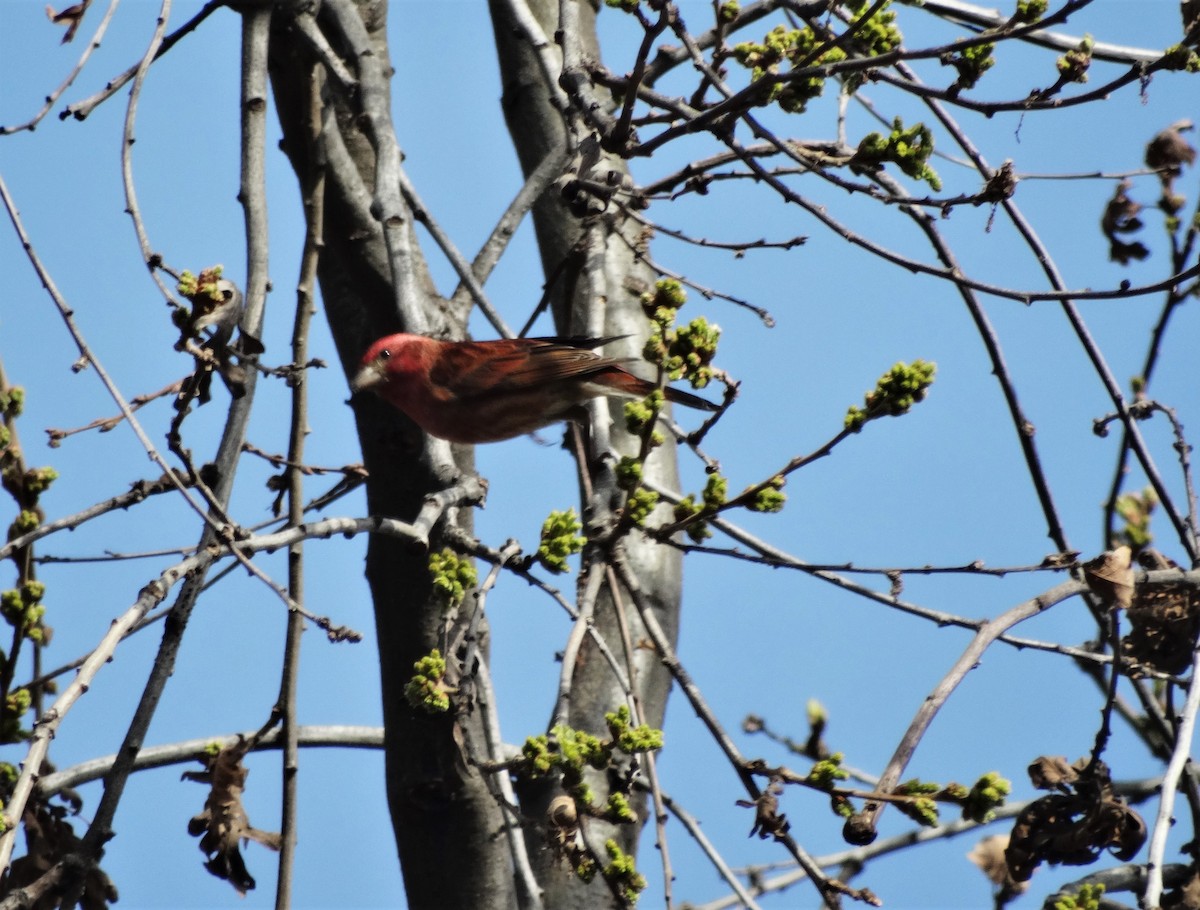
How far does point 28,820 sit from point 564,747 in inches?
70.8

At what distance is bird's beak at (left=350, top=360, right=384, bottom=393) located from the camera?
477 cm

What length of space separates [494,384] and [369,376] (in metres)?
0.53

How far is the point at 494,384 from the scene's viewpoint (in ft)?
16.8

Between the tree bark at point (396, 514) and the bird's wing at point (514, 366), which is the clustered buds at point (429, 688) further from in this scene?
the bird's wing at point (514, 366)

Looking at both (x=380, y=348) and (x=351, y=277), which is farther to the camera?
(x=351, y=277)

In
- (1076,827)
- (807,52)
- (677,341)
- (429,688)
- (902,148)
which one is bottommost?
(1076,827)

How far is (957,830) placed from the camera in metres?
5.36

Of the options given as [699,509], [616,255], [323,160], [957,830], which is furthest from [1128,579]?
[323,160]

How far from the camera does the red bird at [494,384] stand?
479 centimetres

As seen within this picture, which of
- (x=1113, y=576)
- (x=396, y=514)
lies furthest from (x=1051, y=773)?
(x=396, y=514)

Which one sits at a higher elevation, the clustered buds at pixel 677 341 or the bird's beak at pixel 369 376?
the bird's beak at pixel 369 376

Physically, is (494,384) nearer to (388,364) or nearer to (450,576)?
(388,364)

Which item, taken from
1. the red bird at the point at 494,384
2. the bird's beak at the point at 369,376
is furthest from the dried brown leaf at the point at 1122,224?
the bird's beak at the point at 369,376

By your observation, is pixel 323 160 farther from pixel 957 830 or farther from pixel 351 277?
pixel 957 830
